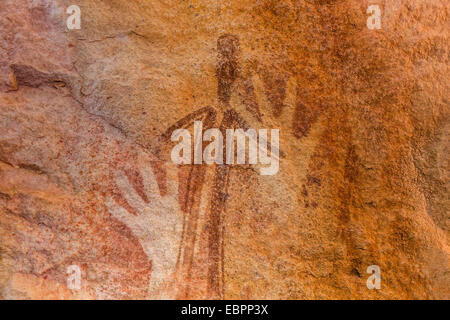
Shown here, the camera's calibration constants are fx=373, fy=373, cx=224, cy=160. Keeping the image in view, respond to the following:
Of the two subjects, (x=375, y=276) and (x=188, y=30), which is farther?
(x=188, y=30)

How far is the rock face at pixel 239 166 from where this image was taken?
2.10 meters

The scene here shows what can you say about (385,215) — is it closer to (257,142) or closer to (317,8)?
(257,142)

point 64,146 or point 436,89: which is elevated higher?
point 436,89

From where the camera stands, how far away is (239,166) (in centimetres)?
215

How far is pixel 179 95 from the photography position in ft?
7.10

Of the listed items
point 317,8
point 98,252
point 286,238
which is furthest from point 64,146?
point 317,8

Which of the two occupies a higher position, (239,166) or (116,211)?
(239,166)

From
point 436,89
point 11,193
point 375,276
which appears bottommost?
point 375,276

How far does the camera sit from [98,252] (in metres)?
2.10

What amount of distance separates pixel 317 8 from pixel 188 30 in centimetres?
76

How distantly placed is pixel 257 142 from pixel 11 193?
142cm

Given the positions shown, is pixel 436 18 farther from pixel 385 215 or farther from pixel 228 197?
pixel 228 197

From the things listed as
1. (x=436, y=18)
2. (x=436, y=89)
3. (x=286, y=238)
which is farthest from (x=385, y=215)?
(x=436, y=18)

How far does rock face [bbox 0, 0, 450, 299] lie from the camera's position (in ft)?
6.88
